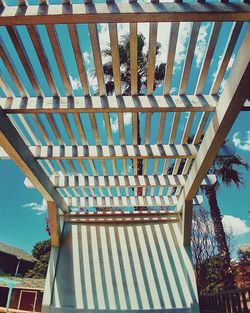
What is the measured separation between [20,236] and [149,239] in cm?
7025

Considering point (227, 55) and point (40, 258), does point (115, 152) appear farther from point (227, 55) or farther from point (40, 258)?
point (40, 258)

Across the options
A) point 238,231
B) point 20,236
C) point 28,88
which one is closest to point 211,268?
point 238,231

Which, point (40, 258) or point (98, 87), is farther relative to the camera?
point (40, 258)

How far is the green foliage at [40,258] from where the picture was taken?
21875mm

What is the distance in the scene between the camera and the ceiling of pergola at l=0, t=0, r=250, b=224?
2.10 meters

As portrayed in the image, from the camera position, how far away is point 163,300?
208 inches

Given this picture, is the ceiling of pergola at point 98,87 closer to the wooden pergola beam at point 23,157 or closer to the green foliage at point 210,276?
the wooden pergola beam at point 23,157

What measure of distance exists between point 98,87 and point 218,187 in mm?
10651

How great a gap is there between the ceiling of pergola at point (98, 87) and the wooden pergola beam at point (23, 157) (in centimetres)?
1

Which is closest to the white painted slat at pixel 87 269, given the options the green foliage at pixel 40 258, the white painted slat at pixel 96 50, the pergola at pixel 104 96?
the pergola at pixel 104 96

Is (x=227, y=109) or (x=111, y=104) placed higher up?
(x=111, y=104)

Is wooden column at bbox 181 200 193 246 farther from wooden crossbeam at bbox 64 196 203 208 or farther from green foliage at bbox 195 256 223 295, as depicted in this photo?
green foliage at bbox 195 256 223 295

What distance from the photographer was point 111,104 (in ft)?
10.4

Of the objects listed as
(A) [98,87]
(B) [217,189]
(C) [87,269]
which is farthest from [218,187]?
(A) [98,87]
